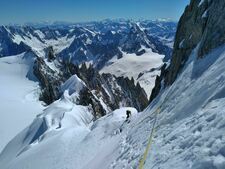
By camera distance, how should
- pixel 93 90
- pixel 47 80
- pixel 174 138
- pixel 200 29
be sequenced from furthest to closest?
pixel 93 90
pixel 47 80
pixel 200 29
pixel 174 138

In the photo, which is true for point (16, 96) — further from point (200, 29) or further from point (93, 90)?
point (200, 29)

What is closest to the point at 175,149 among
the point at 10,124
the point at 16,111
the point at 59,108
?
the point at 59,108

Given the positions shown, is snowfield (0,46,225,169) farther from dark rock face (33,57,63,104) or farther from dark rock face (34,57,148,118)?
dark rock face (33,57,63,104)

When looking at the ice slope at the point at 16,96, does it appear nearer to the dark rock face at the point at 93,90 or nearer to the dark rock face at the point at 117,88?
the dark rock face at the point at 93,90

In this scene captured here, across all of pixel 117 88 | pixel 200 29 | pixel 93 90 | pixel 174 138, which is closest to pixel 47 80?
pixel 93 90

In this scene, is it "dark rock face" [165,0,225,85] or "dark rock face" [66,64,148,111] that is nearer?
"dark rock face" [165,0,225,85]

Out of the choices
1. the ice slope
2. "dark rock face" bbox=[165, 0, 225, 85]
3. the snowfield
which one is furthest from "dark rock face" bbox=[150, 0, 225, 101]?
the ice slope

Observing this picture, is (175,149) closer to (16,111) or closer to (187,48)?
(187,48)
